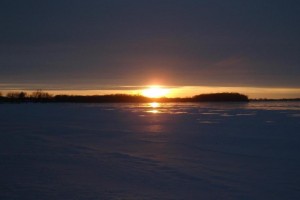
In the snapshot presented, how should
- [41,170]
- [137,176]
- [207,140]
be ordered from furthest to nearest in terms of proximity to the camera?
[207,140], [41,170], [137,176]

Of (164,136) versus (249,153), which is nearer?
(249,153)

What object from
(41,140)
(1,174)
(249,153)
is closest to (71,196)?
(1,174)

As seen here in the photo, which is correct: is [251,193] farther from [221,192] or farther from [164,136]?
[164,136]

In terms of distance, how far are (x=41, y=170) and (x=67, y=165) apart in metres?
0.56

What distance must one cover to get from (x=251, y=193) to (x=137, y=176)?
1719 mm

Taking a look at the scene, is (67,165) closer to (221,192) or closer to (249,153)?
(221,192)

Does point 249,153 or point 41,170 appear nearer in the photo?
point 41,170

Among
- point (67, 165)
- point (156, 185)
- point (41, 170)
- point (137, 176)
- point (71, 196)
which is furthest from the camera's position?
point (67, 165)

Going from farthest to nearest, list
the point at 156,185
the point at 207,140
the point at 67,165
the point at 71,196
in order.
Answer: the point at 207,140
the point at 67,165
the point at 156,185
the point at 71,196

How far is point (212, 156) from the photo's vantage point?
7793mm

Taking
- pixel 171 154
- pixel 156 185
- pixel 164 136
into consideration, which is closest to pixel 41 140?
pixel 164 136

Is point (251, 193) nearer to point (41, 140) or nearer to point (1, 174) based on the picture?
point (1, 174)

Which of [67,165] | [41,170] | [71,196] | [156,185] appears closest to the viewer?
[71,196]

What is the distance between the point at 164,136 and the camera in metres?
11.4
